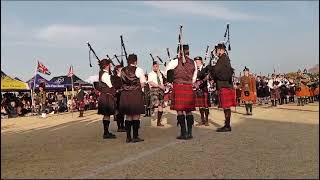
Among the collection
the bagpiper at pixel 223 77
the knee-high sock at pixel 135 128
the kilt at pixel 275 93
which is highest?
the bagpiper at pixel 223 77

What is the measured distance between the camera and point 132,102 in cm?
844

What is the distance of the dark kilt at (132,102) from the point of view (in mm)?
8406

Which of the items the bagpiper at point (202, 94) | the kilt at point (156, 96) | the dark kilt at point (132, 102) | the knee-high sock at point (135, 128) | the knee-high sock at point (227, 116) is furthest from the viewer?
the kilt at point (156, 96)

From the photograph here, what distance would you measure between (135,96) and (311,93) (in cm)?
1593

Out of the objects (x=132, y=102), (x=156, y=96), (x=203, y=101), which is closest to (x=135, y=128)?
(x=132, y=102)

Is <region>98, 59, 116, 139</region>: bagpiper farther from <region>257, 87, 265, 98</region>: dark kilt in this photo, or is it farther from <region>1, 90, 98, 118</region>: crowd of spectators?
<region>257, 87, 265, 98</region>: dark kilt

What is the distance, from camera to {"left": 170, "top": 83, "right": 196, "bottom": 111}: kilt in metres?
8.70

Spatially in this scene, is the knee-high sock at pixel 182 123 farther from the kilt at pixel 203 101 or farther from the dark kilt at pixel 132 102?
the kilt at pixel 203 101

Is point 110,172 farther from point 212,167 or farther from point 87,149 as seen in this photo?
point 87,149

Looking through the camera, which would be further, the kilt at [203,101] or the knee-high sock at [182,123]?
the kilt at [203,101]

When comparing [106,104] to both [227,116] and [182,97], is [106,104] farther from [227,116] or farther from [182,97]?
[227,116]

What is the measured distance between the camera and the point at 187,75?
28.8ft

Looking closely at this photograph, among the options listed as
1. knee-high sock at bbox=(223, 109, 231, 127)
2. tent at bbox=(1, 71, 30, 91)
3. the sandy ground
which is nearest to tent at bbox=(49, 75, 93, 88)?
tent at bbox=(1, 71, 30, 91)

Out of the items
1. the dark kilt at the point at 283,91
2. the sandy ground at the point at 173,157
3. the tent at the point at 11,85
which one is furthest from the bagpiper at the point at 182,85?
the dark kilt at the point at 283,91
